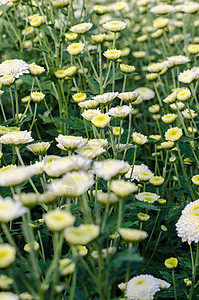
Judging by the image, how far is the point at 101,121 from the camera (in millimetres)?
1578

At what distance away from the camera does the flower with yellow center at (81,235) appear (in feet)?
3.15

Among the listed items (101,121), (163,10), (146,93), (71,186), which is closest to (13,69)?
(101,121)

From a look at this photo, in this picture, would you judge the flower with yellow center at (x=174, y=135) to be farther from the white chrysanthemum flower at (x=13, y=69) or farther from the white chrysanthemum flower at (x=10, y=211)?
the white chrysanthemum flower at (x=10, y=211)

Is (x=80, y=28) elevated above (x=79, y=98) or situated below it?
above

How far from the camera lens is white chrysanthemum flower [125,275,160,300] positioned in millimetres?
1398

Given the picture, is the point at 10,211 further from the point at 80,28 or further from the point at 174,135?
the point at 80,28

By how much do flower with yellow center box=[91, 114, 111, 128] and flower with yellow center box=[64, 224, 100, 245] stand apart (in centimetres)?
62

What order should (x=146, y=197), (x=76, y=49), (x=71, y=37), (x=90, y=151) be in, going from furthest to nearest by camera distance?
(x=71, y=37), (x=76, y=49), (x=146, y=197), (x=90, y=151)

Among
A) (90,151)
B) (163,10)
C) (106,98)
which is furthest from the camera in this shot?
(163,10)

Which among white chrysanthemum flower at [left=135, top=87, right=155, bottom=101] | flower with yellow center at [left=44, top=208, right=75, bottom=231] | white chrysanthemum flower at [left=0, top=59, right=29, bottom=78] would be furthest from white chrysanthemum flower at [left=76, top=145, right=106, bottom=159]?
white chrysanthemum flower at [left=135, top=87, right=155, bottom=101]

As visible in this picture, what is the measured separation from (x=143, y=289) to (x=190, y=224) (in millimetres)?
311

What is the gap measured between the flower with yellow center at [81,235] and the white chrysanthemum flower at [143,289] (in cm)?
50

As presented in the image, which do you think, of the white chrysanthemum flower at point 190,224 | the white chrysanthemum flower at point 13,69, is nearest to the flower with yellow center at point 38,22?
the white chrysanthemum flower at point 13,69

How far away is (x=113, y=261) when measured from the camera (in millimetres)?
1005
